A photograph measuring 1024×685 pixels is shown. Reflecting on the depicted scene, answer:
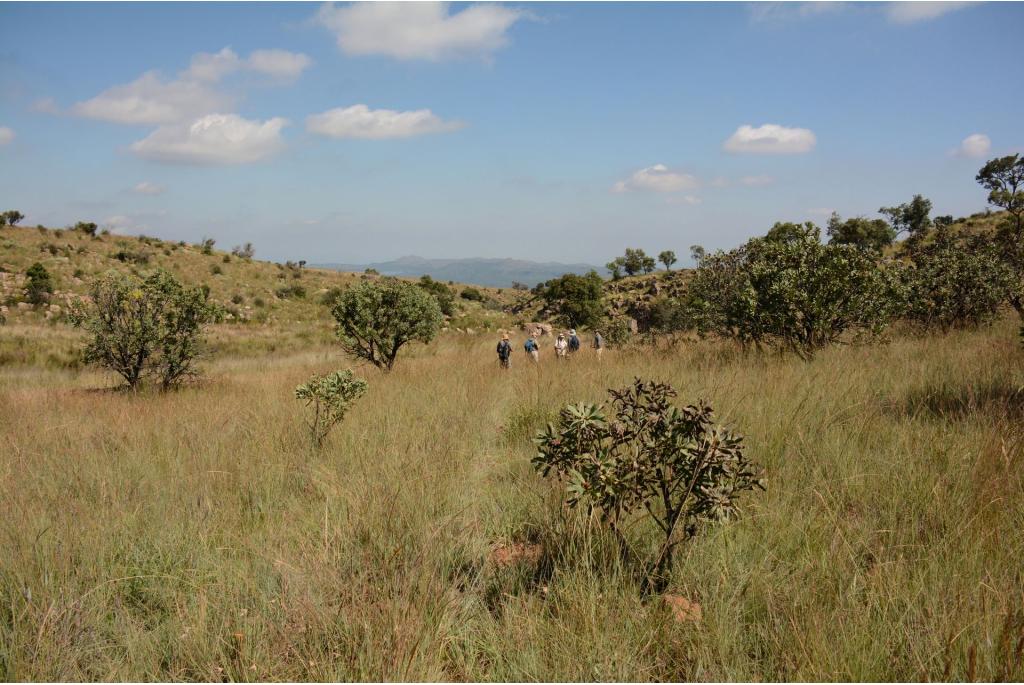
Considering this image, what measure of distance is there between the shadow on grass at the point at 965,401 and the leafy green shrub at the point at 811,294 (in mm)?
3762

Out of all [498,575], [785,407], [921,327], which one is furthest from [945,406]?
[921,327]

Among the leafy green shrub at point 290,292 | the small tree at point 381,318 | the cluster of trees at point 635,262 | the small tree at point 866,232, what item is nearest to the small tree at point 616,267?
the cluster of trees at point 635,262

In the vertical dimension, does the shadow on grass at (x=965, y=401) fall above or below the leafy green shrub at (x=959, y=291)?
below

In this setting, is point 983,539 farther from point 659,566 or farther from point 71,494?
point 71,494

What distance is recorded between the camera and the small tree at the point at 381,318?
623 inches

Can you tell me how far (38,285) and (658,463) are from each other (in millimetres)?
37680

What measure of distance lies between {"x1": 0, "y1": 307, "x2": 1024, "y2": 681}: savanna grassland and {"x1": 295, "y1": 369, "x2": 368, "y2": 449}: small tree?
518 mm

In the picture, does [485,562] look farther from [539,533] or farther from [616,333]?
[616,333]

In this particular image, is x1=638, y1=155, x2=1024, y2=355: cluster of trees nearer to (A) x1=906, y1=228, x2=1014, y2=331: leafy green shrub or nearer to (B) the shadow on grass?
(A) x1=906, y1=228, x2=1014, y2=331: leafy green shrub

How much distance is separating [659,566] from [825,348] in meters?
9.11

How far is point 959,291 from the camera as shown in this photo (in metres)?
14.5

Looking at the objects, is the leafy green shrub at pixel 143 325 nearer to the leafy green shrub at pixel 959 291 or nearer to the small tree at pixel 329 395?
the small tree at pixel 329 395

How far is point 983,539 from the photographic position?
293cm

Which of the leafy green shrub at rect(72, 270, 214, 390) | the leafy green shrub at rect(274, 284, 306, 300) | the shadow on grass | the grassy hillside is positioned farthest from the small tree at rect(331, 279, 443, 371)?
the leafy green shrub at rect(274, 284, 306, 300)
